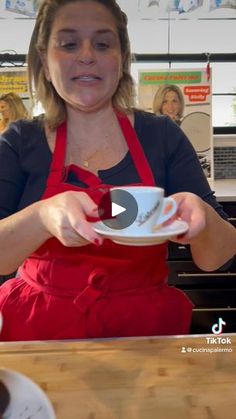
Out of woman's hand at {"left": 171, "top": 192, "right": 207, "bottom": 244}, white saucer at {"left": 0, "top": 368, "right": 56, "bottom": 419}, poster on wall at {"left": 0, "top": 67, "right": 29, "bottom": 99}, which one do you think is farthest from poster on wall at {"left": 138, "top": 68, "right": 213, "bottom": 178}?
white saucer at {"left": 0, "top": 368, "right": 56, "bottom": 419}

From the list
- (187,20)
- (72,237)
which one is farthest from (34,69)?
(187,20)

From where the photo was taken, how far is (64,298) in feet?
2.74

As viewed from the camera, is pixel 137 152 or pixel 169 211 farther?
pixel 137 152

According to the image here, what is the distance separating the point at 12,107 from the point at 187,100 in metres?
0.76

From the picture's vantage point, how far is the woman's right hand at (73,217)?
578 mm

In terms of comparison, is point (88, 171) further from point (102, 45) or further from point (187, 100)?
point (187, 100)

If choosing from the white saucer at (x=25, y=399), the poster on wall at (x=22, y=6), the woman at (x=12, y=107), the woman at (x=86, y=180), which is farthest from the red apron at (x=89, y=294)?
the poster on wall at (x=22, y=6)

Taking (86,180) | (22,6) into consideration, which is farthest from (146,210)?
(22,6)

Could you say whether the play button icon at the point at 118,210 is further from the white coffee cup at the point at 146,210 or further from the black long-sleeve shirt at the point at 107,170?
the black long-sleeve shirt at the point at 107,170

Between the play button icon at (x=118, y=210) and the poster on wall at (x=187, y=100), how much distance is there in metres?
1.62

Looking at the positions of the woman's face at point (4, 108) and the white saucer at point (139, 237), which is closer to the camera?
the white saucer at point (139, 237)

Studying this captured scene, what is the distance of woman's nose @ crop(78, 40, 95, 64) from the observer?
89 cm

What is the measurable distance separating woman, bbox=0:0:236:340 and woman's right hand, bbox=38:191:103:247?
9cm

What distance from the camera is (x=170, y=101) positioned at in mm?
2197
